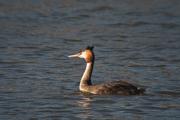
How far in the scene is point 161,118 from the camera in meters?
15.5

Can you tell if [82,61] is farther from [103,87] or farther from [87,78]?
[103,87]

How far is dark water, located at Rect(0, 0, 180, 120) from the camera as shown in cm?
1639

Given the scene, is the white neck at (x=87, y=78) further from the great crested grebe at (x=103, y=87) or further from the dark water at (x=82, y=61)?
the dark water at (x=82, y=61)

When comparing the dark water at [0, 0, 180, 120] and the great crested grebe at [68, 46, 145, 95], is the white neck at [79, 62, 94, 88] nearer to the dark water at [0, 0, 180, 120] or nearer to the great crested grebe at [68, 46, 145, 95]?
the great crested grebe at [68, 46, 145, 95]

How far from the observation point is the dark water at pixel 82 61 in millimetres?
16391

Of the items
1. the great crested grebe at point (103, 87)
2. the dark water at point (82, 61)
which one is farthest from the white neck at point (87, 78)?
the dark water at point (82, 61)

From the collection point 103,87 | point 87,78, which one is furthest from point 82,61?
point 103,87

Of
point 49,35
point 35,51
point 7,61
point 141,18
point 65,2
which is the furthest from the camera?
point 65,2

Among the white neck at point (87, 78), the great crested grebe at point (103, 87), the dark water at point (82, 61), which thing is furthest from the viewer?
the white neck at point (87, 78)

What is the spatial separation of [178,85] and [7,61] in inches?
177

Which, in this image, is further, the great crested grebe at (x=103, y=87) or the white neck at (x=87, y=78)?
the white neck at (x=87, y=78)

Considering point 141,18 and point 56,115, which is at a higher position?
point 141,18

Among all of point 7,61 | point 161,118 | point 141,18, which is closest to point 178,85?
point 161,118

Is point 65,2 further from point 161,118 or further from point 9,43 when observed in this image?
point 161,118
